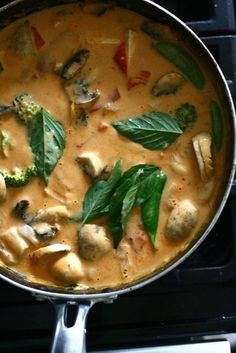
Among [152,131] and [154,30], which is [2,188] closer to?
[152,131]

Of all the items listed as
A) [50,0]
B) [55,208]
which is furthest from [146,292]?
[50,0]

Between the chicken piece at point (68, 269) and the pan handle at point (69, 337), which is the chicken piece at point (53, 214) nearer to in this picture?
the chicken piece at point (68, 269)

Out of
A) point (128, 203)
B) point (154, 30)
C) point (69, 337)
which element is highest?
point (154, 30)

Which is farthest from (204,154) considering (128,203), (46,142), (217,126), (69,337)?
(69,337)

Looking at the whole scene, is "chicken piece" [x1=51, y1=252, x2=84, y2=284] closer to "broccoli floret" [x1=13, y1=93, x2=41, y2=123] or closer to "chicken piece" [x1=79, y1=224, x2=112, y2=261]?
"chicken piece" [x1=79, y1=224, x2=112, y2=261]

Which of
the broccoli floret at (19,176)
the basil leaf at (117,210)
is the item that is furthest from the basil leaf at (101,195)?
the broccoli floret at (19,176)

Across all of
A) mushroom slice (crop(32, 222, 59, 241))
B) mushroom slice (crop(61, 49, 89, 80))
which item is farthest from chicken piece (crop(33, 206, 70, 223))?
mushroom slice (crop(61, 49, 89, 80))
